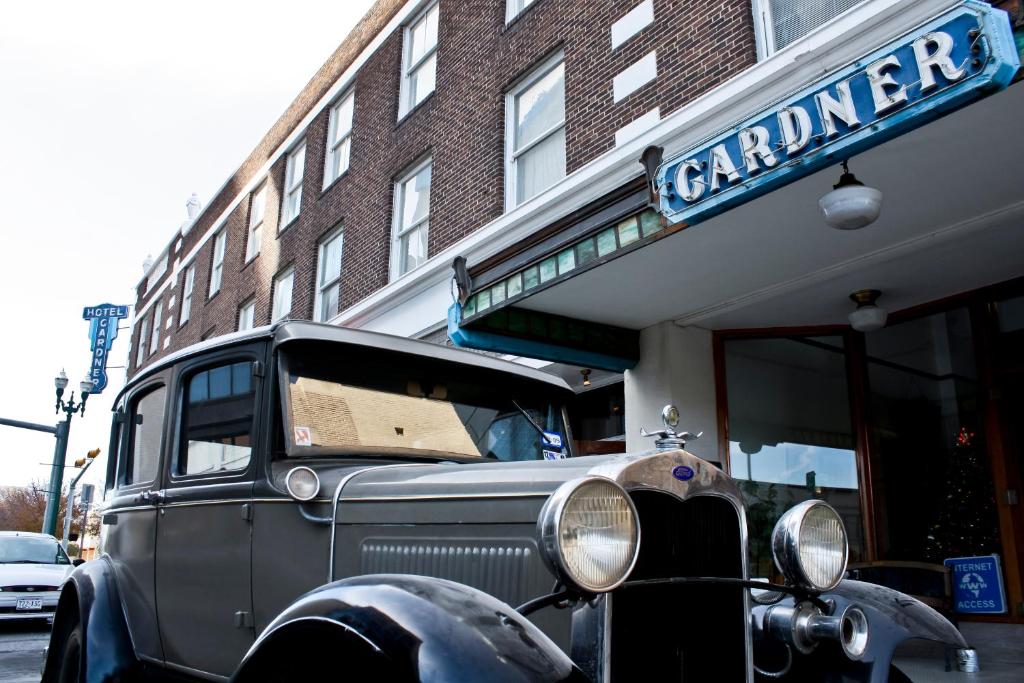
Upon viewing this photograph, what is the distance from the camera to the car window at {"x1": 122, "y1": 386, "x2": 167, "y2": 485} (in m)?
3.66

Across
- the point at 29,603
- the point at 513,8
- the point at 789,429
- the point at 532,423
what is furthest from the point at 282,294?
the point at 532,423

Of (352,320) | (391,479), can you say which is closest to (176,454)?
(391,479)

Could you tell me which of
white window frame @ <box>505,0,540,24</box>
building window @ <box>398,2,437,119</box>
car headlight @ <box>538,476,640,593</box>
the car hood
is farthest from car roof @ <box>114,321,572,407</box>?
building window @ <box>398,2,437,119</box>

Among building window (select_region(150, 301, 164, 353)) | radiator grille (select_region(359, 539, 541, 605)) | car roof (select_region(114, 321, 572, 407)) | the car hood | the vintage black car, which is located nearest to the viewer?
the vintage black car

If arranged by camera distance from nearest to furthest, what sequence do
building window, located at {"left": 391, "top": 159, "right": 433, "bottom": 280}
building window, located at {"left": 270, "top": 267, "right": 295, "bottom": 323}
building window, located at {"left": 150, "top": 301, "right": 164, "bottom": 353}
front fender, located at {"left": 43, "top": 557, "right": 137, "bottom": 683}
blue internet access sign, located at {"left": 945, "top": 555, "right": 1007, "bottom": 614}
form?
front fender, located at {"left": 43, "top": 557, "right": 137, "bottom": 683} → blue internet access sign, located at {"left": 945, "top": 555, "right": 1007, "bottom": 614} → building window, located at {"left": 391, "top": 159, "right": 433, "bottom": 280} → building window, located at {"left": 270, "top": 267, "right": 295, "bottom": 323} → building window, located at {"left": 150, "top": 301, "right": 164, "bottom": 353}

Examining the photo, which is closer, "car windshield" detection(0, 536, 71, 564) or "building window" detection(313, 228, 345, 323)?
"car windshield" detection(0, 536, 71, 564)

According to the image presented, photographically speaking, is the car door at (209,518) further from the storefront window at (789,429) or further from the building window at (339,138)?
the building window at (339,138)

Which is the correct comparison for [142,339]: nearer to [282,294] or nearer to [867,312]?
[282,294]

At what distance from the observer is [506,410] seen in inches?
141

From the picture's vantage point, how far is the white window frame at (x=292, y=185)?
55.4 ft

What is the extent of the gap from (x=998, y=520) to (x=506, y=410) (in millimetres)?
4937

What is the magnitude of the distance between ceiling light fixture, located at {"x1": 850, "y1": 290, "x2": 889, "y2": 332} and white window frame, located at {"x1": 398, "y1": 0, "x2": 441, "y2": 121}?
8158 mm

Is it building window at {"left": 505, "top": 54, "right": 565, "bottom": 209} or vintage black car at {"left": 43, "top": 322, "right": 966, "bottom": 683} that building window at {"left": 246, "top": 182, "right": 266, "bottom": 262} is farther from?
vintage black car at {"left": 43, "top": 322, "right": 966, "bottom": 683}

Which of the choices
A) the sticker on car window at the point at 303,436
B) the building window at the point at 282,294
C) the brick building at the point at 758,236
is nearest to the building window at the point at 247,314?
the building window at the point at 282,294
